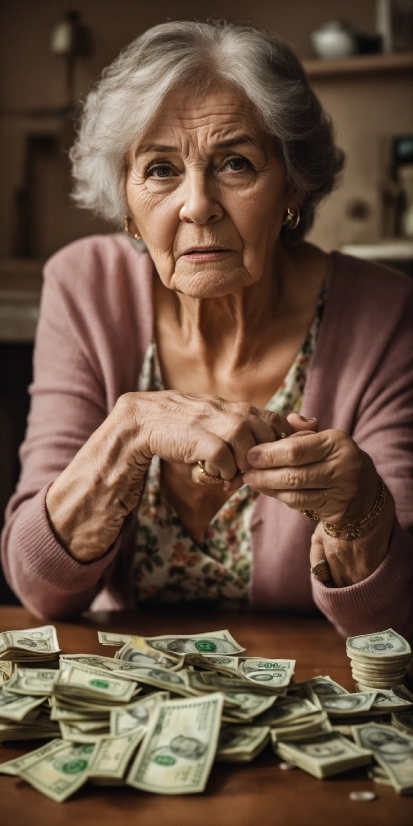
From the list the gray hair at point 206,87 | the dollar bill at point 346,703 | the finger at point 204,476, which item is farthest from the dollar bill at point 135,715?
the gray hair at point 206,87

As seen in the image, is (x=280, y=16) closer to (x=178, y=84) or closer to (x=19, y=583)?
(x=178, y=84)

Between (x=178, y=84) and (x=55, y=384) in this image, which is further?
(x=55, y=384)

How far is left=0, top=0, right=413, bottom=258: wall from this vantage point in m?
5.04

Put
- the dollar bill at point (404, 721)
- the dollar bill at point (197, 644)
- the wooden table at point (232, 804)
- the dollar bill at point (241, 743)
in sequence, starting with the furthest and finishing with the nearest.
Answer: the dollar bill at point (197, 644), the dollar bill at point (404, 721), the dollar bill at point (241, 743), the wooden table at point (232, 804)

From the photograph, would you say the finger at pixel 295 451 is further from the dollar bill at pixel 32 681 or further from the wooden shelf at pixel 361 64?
the wooden shelf at pixel 361 64

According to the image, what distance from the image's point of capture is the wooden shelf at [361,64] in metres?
4.64

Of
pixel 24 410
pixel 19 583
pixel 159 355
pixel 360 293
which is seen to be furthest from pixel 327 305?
pixel 24 410

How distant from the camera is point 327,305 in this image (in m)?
2.02

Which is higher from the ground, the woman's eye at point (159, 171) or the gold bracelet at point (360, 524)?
the woman's eye at point (159, 171)

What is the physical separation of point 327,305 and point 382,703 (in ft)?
3.24

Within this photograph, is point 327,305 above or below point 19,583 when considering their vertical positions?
above

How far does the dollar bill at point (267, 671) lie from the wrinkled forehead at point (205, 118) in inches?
37.9

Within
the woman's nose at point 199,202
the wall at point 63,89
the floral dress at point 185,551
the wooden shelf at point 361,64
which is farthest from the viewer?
the wall at point 63,89

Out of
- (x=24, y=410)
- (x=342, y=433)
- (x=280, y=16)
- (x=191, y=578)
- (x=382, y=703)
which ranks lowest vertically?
(x=24, y=410)
